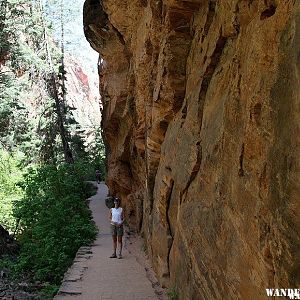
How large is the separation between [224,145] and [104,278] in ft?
16.5

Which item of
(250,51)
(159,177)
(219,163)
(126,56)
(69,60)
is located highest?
(69,60)

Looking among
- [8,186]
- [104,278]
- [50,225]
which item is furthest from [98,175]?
[104,278]

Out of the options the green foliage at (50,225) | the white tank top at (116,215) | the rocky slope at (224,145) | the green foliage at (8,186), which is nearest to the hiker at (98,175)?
the green foliage at (8,186)

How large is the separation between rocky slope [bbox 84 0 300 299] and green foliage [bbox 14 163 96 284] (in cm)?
309

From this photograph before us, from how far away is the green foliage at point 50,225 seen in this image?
10727 millimetres

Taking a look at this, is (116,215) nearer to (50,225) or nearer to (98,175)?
(50,225)

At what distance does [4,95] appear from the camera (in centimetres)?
2278

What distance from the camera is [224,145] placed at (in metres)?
4.74

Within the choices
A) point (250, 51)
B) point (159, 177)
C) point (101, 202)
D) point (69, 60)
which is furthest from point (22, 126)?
point (69, 60)

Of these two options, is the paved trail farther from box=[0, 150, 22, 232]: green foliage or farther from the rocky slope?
box=[0, 150, 22, 232]: green foliage

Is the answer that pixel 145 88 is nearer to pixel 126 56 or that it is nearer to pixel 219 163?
pixel 126 56

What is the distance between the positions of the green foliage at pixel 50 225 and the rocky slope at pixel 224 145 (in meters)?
3.09

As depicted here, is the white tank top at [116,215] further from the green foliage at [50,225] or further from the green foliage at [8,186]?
the green foliage at [8,186]

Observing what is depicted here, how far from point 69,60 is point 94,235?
3762 centimetres
